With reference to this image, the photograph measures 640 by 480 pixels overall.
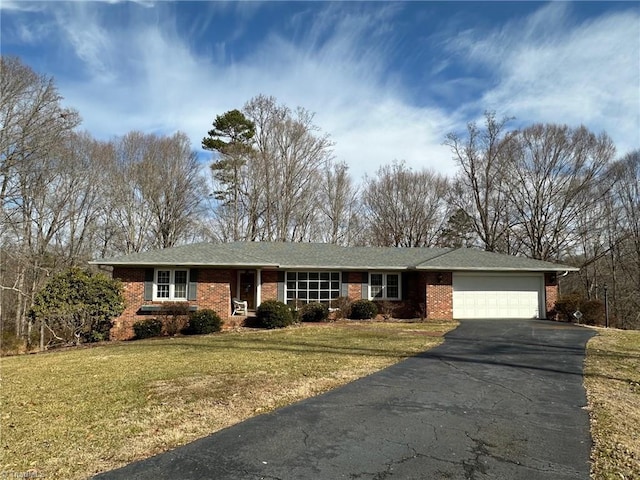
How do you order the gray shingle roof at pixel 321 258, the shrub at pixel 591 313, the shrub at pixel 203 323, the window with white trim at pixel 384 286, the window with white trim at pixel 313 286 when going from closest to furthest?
the shrub at pixel 203 323, the gray shingle roof at pixel 321 258, the shrub at pixel 591 313, the window with white trim at pixel 313 286, the window with white trim at pixel 384 286

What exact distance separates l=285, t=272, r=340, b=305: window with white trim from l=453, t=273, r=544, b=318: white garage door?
210 inches

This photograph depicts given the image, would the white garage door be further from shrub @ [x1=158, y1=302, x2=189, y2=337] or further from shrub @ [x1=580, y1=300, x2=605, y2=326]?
shrub @ [x1=158, y1=302, x2=189, y2=337]

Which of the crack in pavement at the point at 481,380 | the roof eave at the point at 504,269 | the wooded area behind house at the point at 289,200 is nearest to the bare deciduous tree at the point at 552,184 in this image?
the wooded area behind house at the point at 289,200

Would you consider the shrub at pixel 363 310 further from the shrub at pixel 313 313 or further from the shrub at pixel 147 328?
the shrub at pixel 147 328

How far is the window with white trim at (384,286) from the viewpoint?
20844 mm

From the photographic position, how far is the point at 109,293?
1658 centimetres

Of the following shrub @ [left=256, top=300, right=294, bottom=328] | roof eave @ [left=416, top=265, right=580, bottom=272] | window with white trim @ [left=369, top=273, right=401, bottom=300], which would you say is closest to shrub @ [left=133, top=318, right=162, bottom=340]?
shrub @ [left=256, top=300, right=294, bottom=328]

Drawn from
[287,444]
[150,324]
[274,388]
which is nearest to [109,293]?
[150,324]

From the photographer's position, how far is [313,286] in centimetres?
2070

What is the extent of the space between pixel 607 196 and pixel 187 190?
28.5m

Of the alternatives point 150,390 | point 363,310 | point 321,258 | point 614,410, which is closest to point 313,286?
point 321,258

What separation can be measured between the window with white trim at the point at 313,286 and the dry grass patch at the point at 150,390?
6924 mm

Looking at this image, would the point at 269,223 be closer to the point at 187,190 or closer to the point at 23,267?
the point at 187,190

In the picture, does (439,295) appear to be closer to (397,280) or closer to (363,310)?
(397,280)
